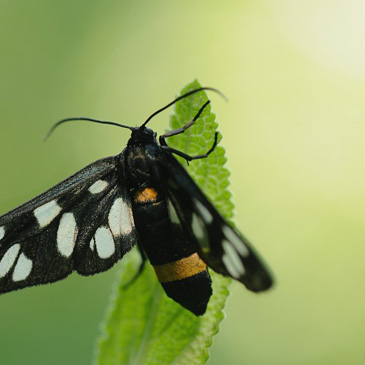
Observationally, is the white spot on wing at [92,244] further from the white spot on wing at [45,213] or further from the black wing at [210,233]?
the black wing at [210,233]

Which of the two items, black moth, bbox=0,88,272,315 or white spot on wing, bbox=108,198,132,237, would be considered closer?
black moth, bbox=0,88,272,315

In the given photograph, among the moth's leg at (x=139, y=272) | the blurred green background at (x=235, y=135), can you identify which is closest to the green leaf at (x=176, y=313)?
the moth's leg at (x=139, y=272)

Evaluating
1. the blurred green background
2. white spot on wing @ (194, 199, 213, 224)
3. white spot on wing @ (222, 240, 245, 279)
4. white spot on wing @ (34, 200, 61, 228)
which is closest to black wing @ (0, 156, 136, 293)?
white spot on wing @ (34, 200, 61, 228)

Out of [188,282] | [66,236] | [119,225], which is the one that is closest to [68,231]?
[66,236]

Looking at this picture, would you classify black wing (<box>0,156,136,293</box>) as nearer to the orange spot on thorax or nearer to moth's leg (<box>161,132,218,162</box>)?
the orange spot on thorax

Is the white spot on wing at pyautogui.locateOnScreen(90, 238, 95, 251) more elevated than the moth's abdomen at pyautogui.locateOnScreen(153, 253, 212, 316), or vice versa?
the white spot on wing at pyautogui.locateOnScreen(90, 238, 95, 251)

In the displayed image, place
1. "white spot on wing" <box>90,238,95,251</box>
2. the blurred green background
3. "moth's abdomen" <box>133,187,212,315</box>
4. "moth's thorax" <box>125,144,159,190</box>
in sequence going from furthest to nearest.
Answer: the blurred green background < "white spot on wing" <box>90,238,95,251</box> < "moth's thorax" <box>125,144,159,190</box> < "moth's abdomen" <box>133,187,212,315</box>

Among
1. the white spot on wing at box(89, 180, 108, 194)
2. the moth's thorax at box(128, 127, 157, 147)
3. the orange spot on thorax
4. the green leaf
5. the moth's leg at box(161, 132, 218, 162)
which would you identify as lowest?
the green leaf
